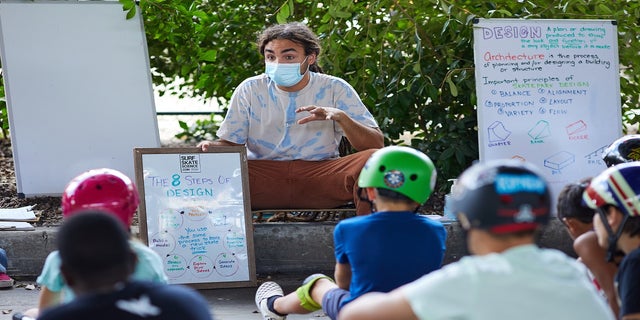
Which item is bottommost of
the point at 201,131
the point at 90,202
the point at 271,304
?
the point at 271,304

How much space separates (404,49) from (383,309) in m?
5.08

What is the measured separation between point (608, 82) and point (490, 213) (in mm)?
4981

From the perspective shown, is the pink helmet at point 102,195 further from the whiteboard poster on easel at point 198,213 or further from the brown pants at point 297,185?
the brown pants at point 297,185

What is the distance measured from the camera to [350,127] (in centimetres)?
638

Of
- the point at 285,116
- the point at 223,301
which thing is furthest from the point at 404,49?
the point at 223,301

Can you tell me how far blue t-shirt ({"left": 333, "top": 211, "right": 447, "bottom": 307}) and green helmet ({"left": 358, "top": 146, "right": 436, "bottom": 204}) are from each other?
103mm

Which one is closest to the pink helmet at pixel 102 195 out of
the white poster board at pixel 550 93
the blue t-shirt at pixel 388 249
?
the blue t-shirt at pixel 388 249

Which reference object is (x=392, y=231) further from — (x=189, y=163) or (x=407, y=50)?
(x=407, y=50)

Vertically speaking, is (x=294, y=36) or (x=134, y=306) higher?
A: (x=294, y=36)

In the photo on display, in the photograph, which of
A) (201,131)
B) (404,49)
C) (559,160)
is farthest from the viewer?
(201,131)

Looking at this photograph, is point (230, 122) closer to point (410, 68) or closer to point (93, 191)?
point (410, 68)

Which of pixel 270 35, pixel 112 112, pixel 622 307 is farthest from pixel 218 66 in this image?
pixel 622 307

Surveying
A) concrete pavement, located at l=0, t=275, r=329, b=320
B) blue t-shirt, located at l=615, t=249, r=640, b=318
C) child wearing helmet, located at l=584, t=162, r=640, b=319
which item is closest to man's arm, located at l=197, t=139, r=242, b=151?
concrete pavement, located at l=0, t=275, r=329, b=320

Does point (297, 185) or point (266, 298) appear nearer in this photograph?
point (266, 298)
